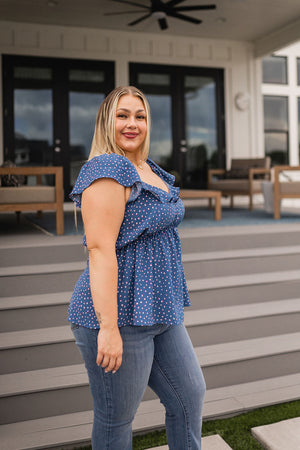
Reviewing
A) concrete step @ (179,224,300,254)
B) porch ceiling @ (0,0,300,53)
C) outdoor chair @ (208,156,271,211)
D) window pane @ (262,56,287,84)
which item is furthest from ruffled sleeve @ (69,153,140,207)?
window pane @ (262,56,287,84)

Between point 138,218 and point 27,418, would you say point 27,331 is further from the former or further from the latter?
point 138,218

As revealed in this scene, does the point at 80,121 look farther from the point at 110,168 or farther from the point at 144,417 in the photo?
the point at 110,168

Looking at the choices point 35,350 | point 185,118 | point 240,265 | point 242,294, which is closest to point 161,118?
point 185,118

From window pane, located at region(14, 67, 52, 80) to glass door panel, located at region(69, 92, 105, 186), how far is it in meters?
0.51

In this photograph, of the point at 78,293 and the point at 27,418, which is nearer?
the point at 78,293

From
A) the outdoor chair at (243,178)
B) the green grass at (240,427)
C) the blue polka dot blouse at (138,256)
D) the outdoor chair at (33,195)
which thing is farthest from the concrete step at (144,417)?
the outdoor chair at (243,178)

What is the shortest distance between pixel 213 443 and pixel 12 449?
0.85 meters

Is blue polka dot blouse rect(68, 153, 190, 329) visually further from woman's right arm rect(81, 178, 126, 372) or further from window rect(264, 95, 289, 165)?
window rect(264, 95, 289, 165)

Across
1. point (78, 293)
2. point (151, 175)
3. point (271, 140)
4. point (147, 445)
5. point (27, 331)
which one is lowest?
point (147, 445)

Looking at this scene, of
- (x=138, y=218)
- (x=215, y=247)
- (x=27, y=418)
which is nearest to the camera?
(x=138, y=218)

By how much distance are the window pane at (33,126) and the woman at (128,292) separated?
6767mm

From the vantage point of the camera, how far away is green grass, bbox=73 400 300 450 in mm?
1886

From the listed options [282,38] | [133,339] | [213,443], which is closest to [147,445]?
[213,443]

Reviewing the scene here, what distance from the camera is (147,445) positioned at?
1.89m
